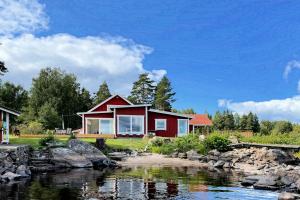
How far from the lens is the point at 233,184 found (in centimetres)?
2067

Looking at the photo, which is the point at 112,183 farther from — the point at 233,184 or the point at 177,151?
the point at 177,151

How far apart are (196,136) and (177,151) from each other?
297 cm

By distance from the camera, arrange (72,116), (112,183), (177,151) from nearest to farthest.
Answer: (112,183), (177,151), (72,116)

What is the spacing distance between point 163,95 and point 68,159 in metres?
59.0

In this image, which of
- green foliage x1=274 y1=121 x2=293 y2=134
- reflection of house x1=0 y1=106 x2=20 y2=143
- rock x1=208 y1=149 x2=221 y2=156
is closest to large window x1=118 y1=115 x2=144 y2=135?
rock x1=208 y1=149 x2=221 y2=156

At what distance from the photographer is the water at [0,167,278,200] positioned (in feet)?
55.8

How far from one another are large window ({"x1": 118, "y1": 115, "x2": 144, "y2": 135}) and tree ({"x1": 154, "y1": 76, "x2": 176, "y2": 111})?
1505 inches

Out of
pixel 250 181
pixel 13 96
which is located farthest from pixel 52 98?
pixel 250 181

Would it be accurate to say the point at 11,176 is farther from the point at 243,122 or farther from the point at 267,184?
the point at 243,122

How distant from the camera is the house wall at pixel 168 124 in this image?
4678 cm

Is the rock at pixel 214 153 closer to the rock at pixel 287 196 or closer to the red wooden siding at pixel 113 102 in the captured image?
the rock at pixel 287 196

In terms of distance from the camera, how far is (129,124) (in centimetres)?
4581

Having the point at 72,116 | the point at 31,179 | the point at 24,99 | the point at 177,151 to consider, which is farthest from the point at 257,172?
the point at 24,99

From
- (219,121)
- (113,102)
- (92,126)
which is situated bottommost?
(92,126)
